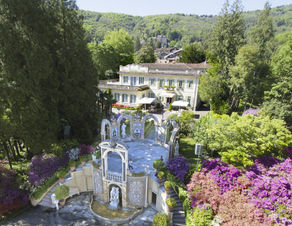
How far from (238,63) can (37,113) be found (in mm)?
27013

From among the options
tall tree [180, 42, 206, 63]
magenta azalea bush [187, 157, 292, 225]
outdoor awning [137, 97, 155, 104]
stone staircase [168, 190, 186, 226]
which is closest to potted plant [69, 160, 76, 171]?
stone staircase [168, 190, 186, 226]

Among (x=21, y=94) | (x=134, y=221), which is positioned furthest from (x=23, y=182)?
(x=134, y=221)

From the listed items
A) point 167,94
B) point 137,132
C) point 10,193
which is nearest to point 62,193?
point 10,193

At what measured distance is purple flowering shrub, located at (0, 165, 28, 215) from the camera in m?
14.5

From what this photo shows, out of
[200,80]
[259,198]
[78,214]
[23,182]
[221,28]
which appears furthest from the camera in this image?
[200,80]

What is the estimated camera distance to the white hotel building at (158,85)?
35781mm

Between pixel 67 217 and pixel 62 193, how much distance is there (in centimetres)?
183

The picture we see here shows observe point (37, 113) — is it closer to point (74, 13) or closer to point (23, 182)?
point (23, 182)

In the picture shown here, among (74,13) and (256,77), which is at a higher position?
(74,13)

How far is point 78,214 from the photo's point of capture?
14.5m

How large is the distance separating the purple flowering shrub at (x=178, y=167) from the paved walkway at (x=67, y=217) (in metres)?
3.35

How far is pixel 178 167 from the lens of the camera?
587 inches

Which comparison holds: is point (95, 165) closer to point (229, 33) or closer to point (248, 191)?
point (248, 191)

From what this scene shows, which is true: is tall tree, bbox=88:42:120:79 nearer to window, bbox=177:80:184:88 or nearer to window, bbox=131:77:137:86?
window, bbox=131:77:137:86
